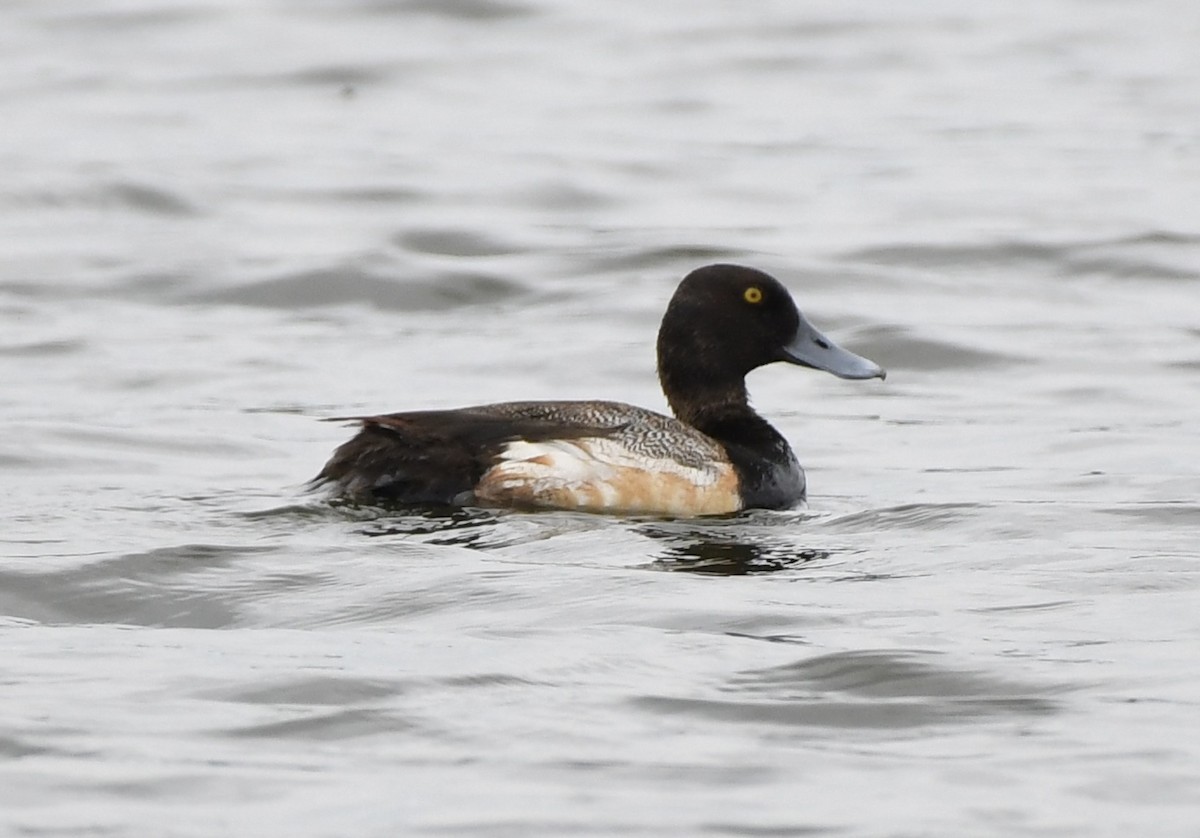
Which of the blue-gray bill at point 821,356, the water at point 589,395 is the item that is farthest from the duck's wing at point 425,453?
the blue-gray bill at point 821,356

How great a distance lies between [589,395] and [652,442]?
3.44 m

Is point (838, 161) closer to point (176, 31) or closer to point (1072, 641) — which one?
point (176, 31)

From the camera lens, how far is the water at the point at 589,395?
6.20m

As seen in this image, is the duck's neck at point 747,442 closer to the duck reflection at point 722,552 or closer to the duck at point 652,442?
the duck at point 652,442

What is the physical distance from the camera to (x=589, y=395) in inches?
506

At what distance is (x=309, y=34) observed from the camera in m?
23.2

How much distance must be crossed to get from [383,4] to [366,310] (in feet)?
30.9

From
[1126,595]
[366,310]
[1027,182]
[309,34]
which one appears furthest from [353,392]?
[309,34]

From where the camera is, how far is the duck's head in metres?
10.2

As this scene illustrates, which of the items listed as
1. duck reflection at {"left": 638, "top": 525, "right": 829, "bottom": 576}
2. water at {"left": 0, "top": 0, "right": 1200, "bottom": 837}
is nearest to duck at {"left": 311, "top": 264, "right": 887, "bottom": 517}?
water at {"left": 0, "top": 0, "right": 1200, "bottom": 837}

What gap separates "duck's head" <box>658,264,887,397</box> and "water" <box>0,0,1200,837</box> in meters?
0.63

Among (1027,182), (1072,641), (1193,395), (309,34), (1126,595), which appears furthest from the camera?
(309,34)

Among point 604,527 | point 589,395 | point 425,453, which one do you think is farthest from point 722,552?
point 589,395

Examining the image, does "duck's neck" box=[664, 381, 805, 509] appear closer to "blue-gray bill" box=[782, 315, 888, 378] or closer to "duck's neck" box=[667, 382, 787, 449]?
"duck's neck" box=[667, 382, 787, 449]
